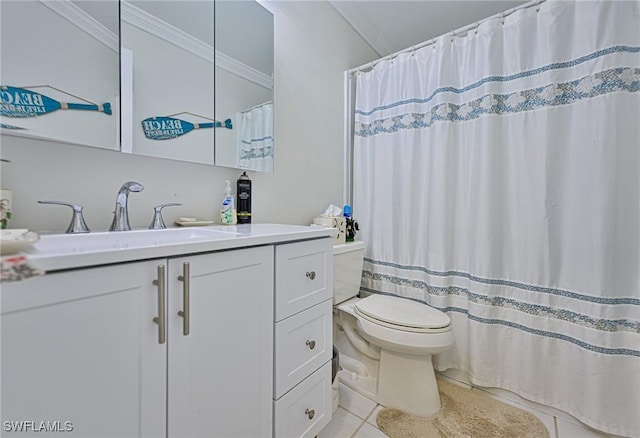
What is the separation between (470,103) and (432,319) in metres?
1.16

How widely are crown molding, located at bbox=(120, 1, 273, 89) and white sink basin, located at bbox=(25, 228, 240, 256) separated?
0.75m

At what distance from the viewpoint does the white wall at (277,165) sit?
86 cm

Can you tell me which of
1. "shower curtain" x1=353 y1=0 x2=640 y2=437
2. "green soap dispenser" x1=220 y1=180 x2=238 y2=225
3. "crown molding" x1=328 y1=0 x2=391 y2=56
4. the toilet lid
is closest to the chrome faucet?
"green soap dispenser" x1=220 y1=180 x2=238 y2=225

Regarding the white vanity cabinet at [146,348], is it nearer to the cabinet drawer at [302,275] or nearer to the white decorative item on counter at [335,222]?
the cabinet drawer at [302,275]

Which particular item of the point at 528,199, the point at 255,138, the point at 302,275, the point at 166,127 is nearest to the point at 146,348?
the point at 302,275

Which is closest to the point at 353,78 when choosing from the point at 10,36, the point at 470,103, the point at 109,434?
the point at 470,103

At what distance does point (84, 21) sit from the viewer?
2.99 ft

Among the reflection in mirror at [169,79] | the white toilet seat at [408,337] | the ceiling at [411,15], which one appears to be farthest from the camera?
the ceiling at [411,15]

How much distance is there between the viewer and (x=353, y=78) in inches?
82.4

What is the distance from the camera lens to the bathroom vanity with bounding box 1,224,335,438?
0.50 meters

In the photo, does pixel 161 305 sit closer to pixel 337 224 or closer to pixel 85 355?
pixel 85 355

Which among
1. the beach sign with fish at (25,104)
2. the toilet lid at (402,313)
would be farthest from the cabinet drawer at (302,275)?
the beach sign with fish at (25,104)

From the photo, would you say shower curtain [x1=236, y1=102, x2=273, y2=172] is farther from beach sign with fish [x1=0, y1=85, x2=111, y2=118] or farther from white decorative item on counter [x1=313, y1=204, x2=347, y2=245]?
beach sign with fish [x1=0, y1=85, x2=111, y2=118]

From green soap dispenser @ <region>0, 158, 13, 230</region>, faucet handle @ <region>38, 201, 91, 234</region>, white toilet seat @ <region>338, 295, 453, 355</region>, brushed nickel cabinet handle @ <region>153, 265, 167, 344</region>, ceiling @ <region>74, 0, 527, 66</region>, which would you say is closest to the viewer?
brushed nickel cabinet handle @ <region>153, 265, 167, 344</region>
